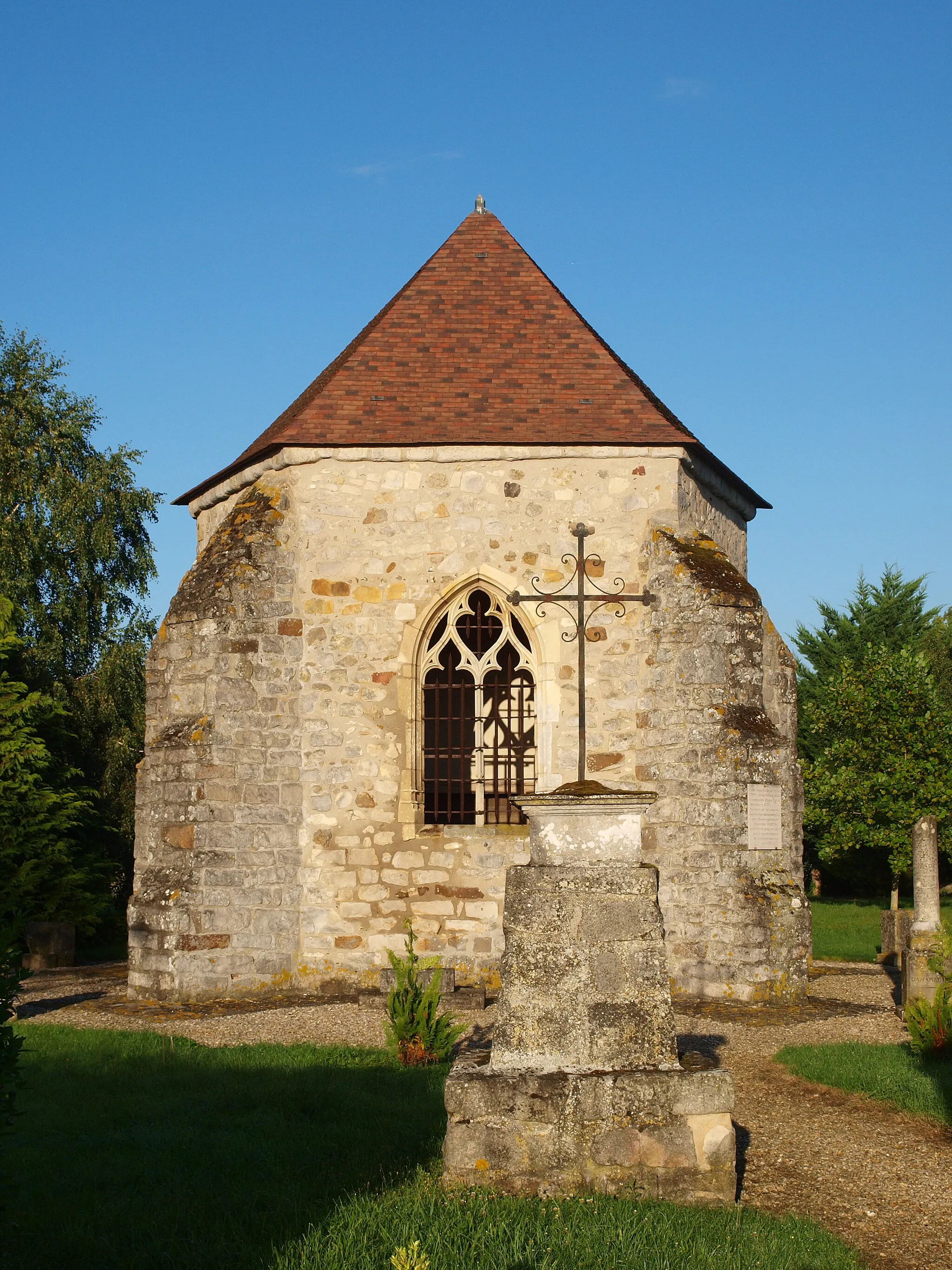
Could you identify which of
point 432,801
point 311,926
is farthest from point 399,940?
point 432,801

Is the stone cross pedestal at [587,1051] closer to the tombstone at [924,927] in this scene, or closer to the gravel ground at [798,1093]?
the gravel ground at [798,1093]

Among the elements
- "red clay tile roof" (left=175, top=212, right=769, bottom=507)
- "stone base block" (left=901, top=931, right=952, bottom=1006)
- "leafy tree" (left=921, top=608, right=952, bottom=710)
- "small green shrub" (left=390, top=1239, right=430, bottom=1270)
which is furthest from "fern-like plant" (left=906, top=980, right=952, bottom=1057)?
"leafy tree" (left=921, top=608, right=952, bottom=710)

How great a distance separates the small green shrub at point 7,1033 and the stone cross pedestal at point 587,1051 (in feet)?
5.35

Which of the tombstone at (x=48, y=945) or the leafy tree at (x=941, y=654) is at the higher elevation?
the leafy tree at (x=941, y=654)

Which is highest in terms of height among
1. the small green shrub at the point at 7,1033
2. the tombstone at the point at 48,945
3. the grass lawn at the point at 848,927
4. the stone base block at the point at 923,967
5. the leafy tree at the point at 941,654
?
the leafy tree at the point at 941,654

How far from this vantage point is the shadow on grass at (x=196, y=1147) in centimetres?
409

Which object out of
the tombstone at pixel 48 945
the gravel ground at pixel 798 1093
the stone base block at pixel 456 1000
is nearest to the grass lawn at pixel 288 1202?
the gravel ground at pixel 798 1093

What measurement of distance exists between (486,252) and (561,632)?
15.5 ft

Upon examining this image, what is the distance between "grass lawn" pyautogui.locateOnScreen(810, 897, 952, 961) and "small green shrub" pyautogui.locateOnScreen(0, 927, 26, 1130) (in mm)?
10491

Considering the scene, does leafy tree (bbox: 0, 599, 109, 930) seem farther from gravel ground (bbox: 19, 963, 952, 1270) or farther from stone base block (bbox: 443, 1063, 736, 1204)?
stone base block (bbox: 443, 1063, 736, 1204)

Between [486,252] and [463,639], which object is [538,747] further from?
[486,252]

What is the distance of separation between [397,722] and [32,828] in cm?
521

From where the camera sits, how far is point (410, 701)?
10.7m

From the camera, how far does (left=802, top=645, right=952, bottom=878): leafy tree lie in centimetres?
1839
